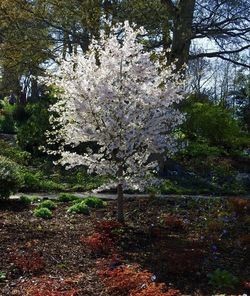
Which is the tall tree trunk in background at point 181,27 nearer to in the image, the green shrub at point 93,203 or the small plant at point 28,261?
the green shrub at point 93,203

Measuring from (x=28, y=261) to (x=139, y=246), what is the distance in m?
1.47

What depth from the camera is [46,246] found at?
18.7 feet

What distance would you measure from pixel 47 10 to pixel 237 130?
302 inches

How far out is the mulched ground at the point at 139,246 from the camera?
4.63 meters

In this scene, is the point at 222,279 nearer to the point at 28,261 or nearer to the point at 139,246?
the point at 139,246

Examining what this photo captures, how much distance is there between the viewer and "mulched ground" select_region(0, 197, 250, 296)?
4.63 m

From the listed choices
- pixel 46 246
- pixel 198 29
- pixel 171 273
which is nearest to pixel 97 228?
pixel 46 246

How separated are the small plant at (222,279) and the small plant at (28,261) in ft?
5.40

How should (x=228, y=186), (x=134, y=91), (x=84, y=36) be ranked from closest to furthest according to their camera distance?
(x=134, y=91)
(x=228, y=186)
(x=84, y=36)

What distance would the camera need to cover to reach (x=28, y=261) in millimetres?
5008

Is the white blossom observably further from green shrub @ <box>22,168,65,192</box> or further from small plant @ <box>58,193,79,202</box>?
green shrub @ <box>22,168,65,192</box>

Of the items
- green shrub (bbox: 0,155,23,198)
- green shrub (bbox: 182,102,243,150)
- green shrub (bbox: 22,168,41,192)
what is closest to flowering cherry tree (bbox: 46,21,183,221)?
green shrub (bbox: 0,155,23,198)

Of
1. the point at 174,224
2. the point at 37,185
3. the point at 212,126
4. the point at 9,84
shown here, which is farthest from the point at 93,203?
the point at 9,84

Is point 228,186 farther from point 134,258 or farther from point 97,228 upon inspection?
point 134,258
